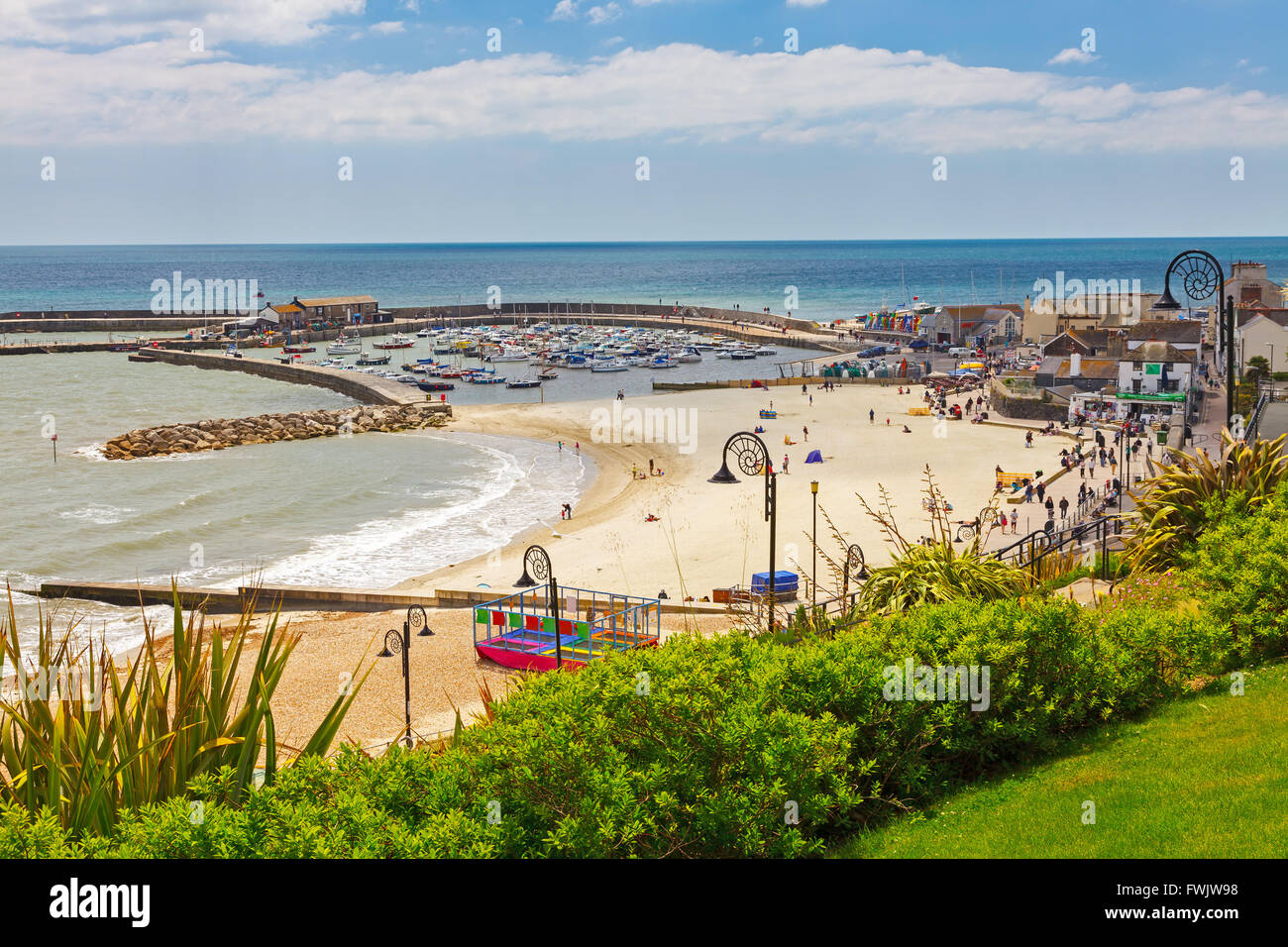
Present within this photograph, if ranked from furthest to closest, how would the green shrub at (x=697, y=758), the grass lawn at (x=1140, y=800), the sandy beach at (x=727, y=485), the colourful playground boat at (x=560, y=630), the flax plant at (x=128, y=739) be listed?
the sandy beach at (x=727, y=485) → the colourful playground boat at (x=560, y=630) → the grass lawn at (x=1140, y=800) → the flax plant at (x=128, y=739) → the green shrub at (x=697, y=758)

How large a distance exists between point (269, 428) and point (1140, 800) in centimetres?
6025

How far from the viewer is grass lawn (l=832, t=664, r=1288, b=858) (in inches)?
271

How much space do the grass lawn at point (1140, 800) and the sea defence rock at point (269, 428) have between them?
2137 inches

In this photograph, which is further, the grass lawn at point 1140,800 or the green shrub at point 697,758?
the grass lawn at point 1140,800

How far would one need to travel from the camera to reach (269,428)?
62406 mm

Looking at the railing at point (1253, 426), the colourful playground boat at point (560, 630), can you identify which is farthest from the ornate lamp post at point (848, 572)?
the railing at point (1253, 426)

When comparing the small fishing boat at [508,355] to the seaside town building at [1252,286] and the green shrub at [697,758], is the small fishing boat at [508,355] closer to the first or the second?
the seaside town building at [1252,286]

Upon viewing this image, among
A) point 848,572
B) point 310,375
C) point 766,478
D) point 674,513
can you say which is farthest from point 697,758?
point 310,375

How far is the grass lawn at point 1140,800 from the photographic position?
688 centimetres

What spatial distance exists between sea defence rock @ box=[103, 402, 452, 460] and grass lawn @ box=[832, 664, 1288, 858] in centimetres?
5428

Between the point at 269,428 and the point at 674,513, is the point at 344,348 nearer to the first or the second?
the point at 269,428

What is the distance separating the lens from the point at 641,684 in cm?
786

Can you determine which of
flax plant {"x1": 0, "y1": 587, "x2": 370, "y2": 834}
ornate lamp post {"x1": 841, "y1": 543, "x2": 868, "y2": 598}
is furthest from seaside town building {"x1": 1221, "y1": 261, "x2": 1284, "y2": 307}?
flax plant {"x1": 0, "y1": 587, "x2": 370, "y2": 834}

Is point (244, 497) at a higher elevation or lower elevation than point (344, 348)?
lower
